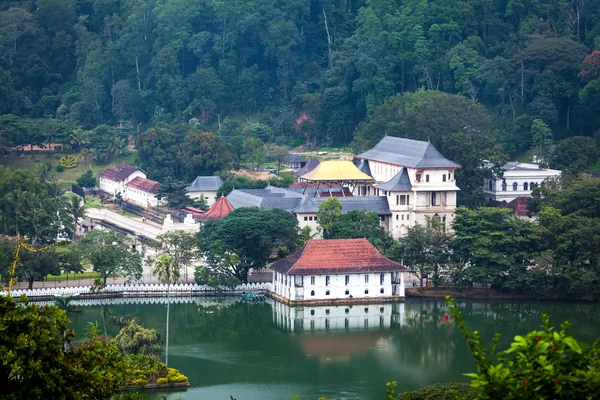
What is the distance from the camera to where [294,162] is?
2655 inches

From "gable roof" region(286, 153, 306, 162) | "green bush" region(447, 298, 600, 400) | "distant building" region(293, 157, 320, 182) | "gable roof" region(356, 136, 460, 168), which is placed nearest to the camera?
"green bush" region(447, 298, 600, 400)

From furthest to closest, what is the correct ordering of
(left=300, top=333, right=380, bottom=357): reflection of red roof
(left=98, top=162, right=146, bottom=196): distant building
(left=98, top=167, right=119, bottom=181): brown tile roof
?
(left=98, top=167, right=119, bottom=181): brown tile roof < (left=98, top=162, right=146, bottom=196): distant building < (left=300, top=333, right=380, bottom=357): reflection of red roof

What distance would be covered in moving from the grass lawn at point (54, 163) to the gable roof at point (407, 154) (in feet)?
59.0

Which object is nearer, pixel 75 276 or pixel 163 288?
pixel 163 288

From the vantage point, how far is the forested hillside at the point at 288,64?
225ft

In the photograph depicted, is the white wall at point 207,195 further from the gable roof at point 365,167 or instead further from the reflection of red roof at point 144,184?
the gable roof at point 365,167

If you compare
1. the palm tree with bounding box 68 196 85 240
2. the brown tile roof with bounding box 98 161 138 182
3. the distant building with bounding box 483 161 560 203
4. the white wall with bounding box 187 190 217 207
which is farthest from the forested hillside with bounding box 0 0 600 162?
the palm tree with bounding box 68 196 85 240

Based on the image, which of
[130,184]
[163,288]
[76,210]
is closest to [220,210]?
[76,210]

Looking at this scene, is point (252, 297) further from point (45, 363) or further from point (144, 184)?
point (45, 363)

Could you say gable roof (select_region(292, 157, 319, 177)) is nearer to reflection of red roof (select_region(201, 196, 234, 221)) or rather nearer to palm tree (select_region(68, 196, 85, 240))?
reflection of red roof (select_region(201, 196, 234, 221))

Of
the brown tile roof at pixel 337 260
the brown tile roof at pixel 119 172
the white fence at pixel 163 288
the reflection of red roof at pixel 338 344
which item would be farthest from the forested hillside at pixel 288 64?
the reflection of red roof at pixel 338 344

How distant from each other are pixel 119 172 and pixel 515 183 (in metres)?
21.2

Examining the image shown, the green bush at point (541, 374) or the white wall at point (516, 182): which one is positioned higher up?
the white wall at point (516, 182)

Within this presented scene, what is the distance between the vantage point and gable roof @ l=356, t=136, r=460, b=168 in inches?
2090
